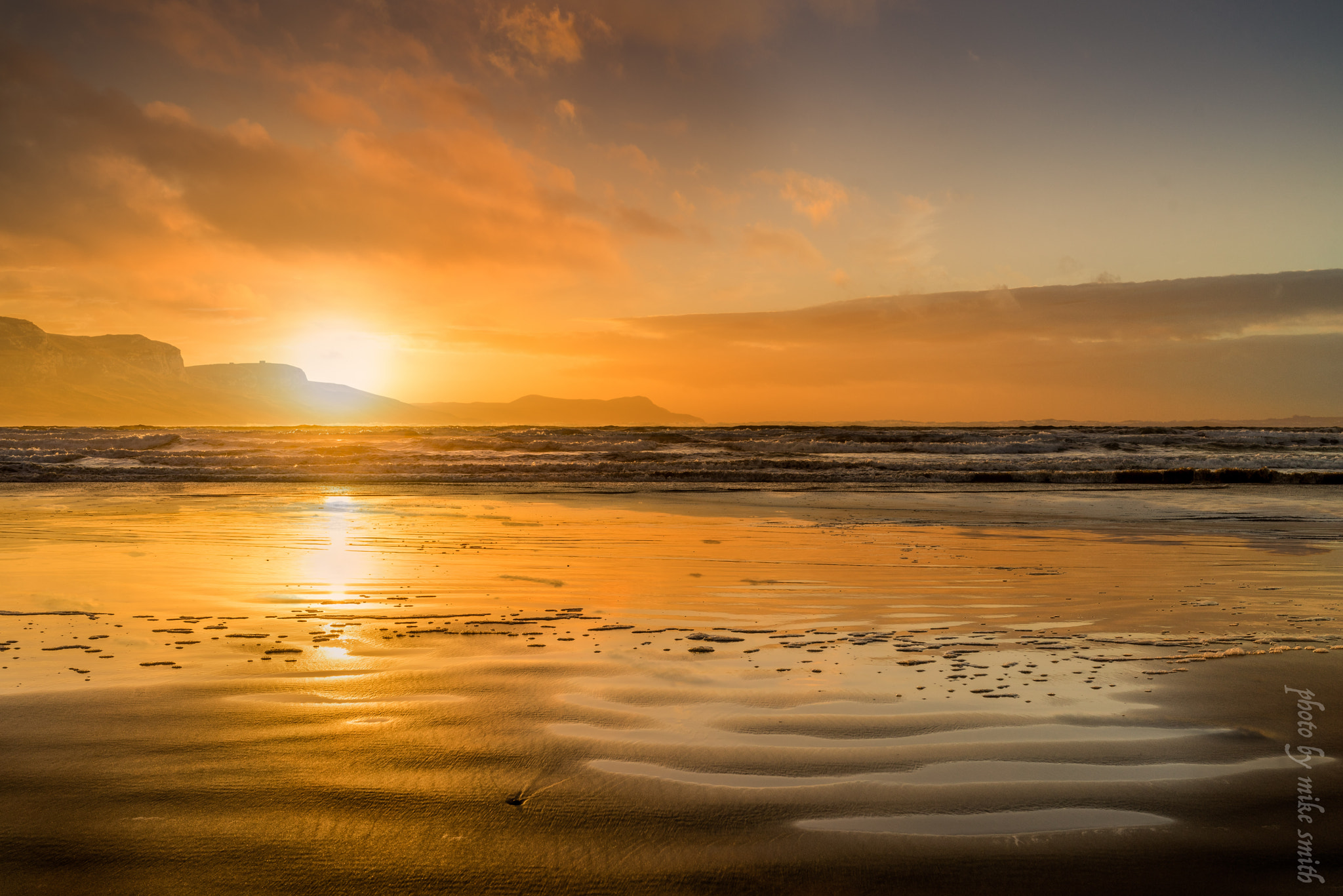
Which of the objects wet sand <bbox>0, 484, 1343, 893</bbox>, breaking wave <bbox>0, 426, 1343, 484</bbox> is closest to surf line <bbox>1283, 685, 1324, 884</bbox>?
wet sand <bbox>0, 484, 1343, 893</bbox>

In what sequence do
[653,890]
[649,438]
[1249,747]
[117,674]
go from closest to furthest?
[653,890] < [1249,747] < [117,674] < [649,438]

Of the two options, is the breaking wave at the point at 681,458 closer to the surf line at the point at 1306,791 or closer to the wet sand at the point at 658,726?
the wet sand at the point at 658,726

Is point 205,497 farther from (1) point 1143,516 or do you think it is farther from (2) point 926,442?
(2) point 926,442

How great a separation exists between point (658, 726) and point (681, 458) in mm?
28197

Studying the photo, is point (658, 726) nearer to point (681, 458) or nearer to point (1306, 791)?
point (1306, 791)

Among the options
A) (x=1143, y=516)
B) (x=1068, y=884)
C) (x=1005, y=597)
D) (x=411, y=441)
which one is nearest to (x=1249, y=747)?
(x=1068, y=884)

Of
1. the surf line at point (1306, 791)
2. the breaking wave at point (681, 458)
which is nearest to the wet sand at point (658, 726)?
the surf line at point (1306, 791)

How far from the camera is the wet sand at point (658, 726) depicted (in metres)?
2.51

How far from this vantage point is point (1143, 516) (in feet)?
45.3

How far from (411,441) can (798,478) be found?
2765cm

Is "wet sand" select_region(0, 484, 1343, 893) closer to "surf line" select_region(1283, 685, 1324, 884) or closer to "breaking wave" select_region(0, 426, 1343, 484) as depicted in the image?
"surf line" select_region(1283, 685, 1324, 884)

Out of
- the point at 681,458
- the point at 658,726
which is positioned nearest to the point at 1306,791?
the point at 658,726

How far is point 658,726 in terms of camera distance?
3701mm

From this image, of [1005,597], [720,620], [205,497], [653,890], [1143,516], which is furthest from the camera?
[205,497]
